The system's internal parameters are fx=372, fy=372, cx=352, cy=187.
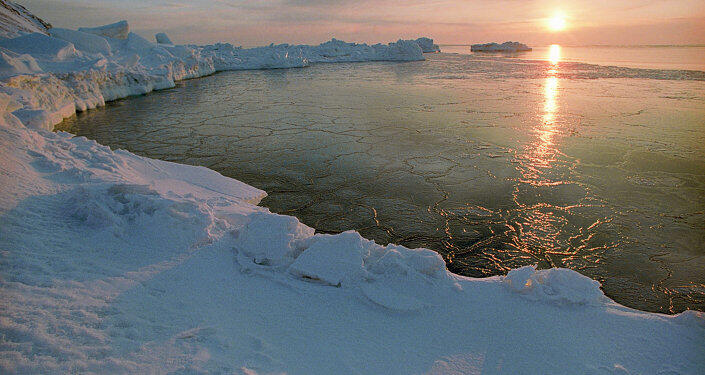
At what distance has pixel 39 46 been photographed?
12.4 metres

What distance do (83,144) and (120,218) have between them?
106 inches

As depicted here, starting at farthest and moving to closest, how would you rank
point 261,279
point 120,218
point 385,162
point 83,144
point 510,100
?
point 510,100
point 385,162
point 83,144
point 120,218
point 261,279

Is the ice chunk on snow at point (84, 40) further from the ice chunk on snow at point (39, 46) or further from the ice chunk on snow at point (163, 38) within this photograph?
the ice chunk on snow at point (163, 38)

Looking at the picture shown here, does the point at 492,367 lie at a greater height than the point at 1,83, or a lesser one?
lesser

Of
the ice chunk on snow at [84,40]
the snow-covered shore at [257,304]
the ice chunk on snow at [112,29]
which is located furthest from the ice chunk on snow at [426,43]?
the snow-covered shore at [257,304]

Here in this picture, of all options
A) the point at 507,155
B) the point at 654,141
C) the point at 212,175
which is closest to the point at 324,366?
the point at 212,175

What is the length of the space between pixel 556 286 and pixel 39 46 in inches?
642

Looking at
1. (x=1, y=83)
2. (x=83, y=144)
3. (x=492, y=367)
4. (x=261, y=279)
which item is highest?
(x=1, y=83)

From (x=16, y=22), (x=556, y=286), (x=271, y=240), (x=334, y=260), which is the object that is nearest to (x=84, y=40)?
(x=16, y=22)

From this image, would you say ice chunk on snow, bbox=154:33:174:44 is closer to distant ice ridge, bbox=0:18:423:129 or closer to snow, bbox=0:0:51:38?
distant ice ridge, bbox=0:18:423:129

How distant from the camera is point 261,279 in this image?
2506mm

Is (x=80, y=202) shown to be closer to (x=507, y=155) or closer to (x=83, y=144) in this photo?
(x=83, y=144)

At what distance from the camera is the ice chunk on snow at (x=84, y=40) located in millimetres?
16297

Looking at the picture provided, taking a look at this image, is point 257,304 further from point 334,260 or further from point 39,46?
point 39,46
